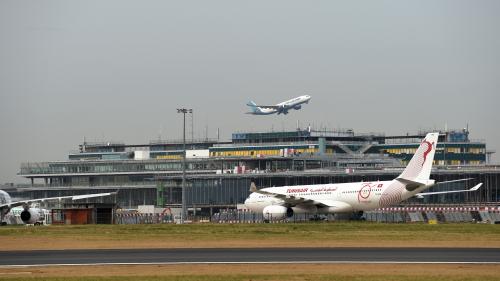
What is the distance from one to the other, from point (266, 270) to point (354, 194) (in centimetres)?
7180

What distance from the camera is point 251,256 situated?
158ft

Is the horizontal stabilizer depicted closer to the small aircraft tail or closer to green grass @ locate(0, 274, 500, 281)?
the small aircraft tail

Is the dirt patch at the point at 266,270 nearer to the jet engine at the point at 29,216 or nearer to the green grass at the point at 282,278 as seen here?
the green grass at the point at 282,278

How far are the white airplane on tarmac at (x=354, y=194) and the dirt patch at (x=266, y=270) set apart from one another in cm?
6346

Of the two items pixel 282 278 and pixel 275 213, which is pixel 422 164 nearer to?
pixel 275 213

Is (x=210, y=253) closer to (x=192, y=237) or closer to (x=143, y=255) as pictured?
(x=143, y=255)

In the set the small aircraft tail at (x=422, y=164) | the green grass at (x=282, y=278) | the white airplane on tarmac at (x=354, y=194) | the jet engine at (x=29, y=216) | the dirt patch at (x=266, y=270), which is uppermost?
the small aircraft tail at (x=422, y=164)

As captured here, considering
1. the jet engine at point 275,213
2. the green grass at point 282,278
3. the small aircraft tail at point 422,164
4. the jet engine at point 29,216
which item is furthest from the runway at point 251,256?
the jet engine at point 275,213

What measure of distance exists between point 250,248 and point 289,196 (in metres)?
59.7

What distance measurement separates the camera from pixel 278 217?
11450cm

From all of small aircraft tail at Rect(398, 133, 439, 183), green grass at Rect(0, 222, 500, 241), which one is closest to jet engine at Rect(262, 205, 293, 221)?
small aircraft tail at Rect(398, 133, 439, 183)

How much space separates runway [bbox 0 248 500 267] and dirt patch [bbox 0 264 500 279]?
2.14m

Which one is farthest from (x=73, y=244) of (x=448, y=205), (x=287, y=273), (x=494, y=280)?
(x=448, y=205)

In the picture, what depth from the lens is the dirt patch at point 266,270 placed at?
130 feet
